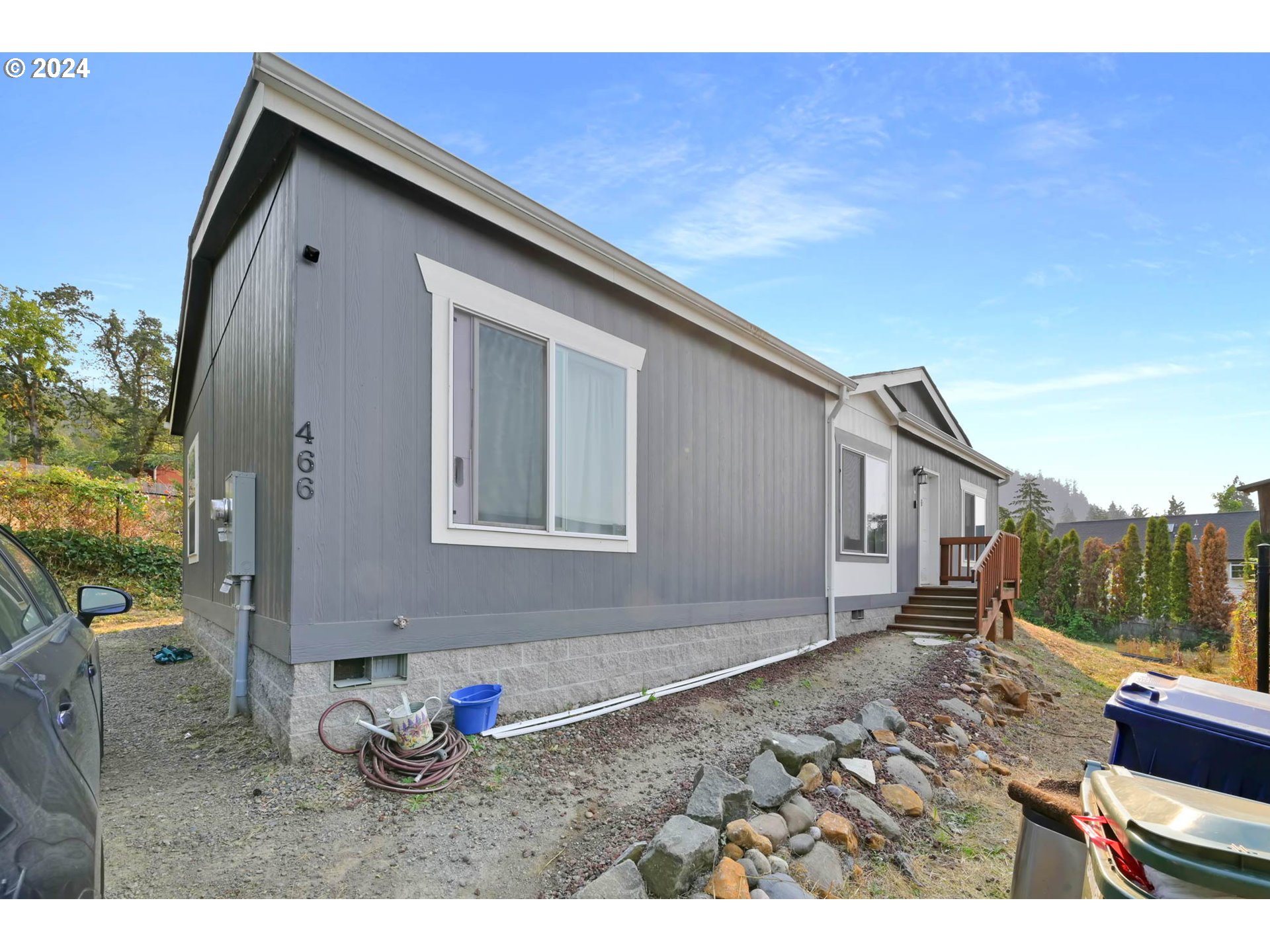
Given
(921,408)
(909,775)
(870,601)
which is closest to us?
(909,775)

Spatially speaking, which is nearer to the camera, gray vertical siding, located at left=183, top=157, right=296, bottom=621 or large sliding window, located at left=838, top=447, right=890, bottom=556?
gray vertical siding, located at left=183, top=157, right=296, bottom=621

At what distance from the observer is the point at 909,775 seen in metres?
4.47

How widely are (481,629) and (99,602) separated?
6.38ft

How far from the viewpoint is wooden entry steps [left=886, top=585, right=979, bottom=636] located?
9688mm

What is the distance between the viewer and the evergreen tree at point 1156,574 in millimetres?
16438

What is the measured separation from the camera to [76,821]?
4.36ft

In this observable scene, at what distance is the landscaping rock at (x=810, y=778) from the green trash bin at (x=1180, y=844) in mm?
1953

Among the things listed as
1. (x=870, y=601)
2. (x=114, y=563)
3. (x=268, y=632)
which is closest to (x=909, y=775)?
(x=268, y=632)

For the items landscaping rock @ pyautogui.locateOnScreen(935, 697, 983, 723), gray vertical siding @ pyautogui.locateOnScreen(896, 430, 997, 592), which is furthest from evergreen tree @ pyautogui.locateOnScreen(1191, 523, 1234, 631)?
landscaping rock @ pyautogui.locateOnScreen(935, 697, 983, 723)

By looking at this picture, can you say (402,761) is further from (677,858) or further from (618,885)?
(677,858)

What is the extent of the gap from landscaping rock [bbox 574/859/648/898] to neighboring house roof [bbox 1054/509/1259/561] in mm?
20103

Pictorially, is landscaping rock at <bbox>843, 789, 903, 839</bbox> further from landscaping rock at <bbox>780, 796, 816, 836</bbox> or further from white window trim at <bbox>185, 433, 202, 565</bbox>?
white window trim at <bbox>185, 433, 202, 565</bbox>
